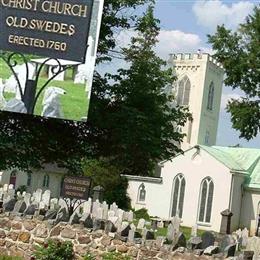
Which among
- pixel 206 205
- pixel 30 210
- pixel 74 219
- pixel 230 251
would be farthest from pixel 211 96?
pixel 230 251

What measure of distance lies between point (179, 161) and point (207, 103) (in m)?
36.7

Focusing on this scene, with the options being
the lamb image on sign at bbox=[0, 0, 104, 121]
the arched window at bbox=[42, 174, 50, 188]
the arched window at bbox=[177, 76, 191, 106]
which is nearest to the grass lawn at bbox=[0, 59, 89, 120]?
the lamb image on sign at bbox=[0, 0, 104, 121]

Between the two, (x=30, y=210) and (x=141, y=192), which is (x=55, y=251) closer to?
(x=30, y=210)

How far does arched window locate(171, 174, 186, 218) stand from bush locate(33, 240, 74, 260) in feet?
83.1

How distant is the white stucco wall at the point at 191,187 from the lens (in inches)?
1344

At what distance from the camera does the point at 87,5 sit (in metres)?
14.9

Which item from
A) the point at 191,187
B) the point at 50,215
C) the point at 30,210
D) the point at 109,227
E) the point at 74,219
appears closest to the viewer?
the point at 109,227

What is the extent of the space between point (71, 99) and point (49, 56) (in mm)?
1155

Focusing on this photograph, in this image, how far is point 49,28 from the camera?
14906mm

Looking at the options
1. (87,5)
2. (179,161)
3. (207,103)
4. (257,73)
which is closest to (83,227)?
(87,5)

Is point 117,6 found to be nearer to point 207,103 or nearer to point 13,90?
point 13,90

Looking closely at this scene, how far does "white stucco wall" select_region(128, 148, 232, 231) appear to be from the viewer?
34125 millimetres

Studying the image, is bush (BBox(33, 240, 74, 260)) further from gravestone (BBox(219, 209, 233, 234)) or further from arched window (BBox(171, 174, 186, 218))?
arched window (BBox(171, 174, 186, 218))

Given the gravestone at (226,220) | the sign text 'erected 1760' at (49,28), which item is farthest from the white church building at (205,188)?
the sign text 'erected 1760' at (49,28)
